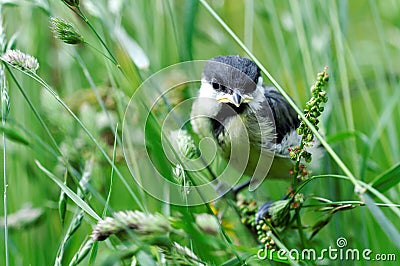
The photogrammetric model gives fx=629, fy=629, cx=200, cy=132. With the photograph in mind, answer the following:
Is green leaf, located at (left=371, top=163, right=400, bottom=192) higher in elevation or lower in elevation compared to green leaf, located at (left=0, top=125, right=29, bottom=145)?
lower

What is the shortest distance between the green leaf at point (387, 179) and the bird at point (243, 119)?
234 millimetres

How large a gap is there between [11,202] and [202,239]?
713 millimetres

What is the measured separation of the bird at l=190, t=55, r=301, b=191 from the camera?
1074 mm

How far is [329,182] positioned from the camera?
1.15m

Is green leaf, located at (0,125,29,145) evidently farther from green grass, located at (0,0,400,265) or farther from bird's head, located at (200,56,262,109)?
bird's head, located at (200,56,262,109)

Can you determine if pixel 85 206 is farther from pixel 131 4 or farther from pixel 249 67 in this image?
pixel 131 4

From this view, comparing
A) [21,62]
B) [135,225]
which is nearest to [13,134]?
[21,62]

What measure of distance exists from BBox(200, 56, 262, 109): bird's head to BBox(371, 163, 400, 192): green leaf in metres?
0.28

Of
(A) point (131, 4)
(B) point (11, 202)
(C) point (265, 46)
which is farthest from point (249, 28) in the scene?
(B) point (11, 202)

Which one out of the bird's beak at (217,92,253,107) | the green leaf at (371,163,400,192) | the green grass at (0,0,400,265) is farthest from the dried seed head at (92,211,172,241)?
the bird's beak at (217,92,253,107)

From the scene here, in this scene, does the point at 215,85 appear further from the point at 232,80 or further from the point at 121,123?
the point at 121,123

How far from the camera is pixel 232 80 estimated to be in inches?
42.6

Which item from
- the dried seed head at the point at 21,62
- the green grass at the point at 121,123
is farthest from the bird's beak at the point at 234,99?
the dried seed head at the point at 21,62

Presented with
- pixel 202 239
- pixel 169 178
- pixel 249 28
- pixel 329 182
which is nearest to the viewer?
pixel 202 239
